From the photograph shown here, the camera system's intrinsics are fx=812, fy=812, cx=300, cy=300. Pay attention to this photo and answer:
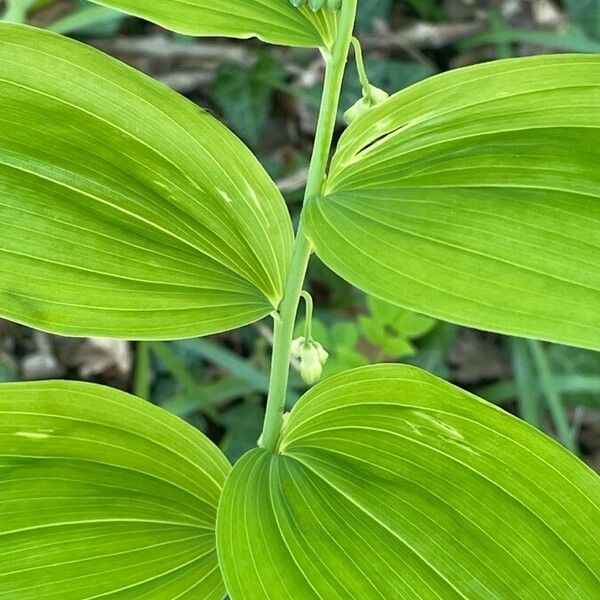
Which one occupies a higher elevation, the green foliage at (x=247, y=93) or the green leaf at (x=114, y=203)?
the green leaf at (x=114, y=203)

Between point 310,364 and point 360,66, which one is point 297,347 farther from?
point 360,66

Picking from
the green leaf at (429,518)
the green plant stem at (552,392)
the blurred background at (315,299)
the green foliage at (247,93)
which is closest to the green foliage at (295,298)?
the green leaf at (429,518)

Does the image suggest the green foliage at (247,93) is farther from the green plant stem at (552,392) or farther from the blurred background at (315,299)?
the green plant stem at (552,392)

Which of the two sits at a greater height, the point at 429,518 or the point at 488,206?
the point at 488,206

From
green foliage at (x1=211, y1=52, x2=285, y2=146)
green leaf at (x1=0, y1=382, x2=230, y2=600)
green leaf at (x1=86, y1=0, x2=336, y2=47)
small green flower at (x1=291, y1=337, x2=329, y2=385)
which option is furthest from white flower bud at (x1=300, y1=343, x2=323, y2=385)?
green foliage at (x1=211, y1=52, x2=285, y2=146)

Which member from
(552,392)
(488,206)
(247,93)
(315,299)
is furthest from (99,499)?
(247,93)

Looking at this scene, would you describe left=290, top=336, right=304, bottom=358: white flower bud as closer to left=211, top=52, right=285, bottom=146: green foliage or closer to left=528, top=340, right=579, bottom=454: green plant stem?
left=528, top=340, right=579, bottom=454: green plant stem
